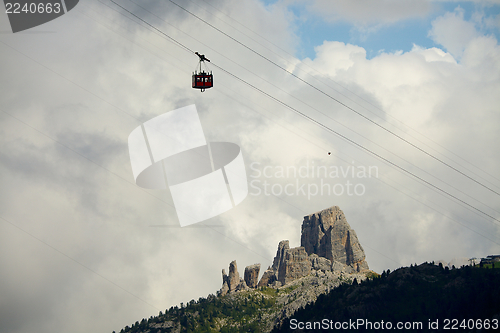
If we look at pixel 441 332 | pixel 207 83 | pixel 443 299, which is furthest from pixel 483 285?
pixel 207 83

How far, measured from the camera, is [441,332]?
178125 mm

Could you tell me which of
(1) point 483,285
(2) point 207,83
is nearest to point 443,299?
(1) point 483,285

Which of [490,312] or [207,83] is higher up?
[207,83]

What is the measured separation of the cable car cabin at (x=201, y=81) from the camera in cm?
8806

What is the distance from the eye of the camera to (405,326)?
192 meters

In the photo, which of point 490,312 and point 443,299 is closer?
point 490,312

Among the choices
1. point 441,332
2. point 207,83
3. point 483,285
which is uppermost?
point 207,83

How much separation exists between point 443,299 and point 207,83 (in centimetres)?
15718

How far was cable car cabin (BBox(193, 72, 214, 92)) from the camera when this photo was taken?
88.1 meters

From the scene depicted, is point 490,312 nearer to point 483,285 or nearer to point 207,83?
point 483,285

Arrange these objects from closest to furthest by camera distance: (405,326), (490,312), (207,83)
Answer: (207,83) → (490,312) → (405,326)

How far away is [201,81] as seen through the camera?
88562 mm

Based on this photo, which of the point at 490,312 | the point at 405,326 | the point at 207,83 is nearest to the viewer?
the point at 207,83

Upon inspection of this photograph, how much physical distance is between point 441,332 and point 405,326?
1688 cm
